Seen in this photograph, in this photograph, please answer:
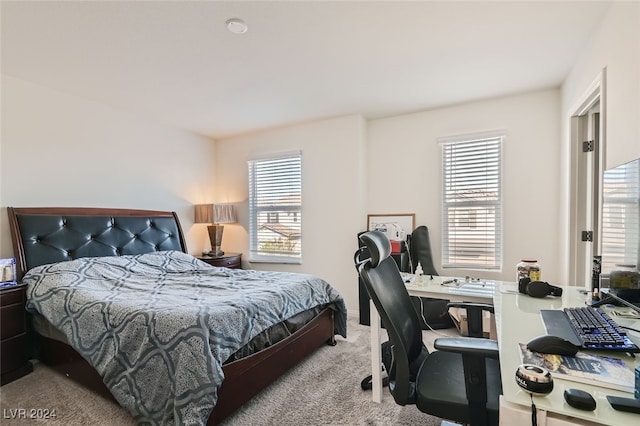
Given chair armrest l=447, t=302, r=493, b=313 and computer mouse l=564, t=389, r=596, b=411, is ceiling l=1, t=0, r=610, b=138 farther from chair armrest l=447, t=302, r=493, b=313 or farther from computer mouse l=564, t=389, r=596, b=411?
computer mouse l=564, t=389, r=596, b=411

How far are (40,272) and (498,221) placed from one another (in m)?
4.30

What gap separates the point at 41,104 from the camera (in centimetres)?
284

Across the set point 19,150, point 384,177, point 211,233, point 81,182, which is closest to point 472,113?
point 384,177

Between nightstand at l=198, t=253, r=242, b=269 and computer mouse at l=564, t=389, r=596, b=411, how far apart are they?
3789mm

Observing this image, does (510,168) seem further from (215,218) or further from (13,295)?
(13,295)

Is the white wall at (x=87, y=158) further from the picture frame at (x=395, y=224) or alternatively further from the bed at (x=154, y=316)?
the picture frame at (x=395, y=224)

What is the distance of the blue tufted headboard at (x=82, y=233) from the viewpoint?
257 centimetres

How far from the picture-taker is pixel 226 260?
4.10 meters

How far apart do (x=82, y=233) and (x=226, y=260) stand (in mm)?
1628

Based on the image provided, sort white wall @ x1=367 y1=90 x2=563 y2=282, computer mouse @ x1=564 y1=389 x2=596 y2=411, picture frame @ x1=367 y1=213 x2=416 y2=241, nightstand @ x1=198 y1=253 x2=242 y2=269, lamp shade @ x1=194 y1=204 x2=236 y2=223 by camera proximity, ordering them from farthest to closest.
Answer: lamp shade @ x1=194 y1=204 x2=236 y2=223
nightstand @ x1=198 y1=253 x2=242 y2=269
picture frame @ x1=367 y1=213 x2=416 y2=241
white wall @ x1=367 y1=90 x2=563 y2=282
computer mouse @ x1=564 y1=389 x2=596 y2=411

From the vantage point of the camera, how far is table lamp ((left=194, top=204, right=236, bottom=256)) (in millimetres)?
4198

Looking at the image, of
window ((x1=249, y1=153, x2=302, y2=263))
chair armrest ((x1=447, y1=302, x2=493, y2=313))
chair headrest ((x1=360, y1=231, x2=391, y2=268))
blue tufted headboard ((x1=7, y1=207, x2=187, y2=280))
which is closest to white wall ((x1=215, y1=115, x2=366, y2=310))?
window ((x1=249, y1=153, x2=302, y2=263))

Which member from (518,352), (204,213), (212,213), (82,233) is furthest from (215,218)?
(518,352)

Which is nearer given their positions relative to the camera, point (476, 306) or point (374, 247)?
point (374, 247)
